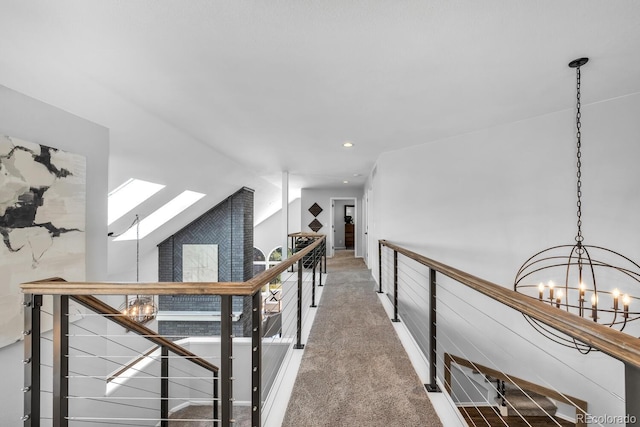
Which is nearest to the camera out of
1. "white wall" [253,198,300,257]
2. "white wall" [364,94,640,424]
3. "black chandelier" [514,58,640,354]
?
"black chandelier" [514,58,640,354]

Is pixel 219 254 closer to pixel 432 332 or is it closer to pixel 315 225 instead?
pixel 315 225

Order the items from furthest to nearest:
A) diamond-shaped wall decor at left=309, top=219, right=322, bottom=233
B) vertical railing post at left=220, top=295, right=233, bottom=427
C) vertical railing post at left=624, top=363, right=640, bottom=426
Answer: diamond-shaped wall decor at left=309, top=219, right=322, bottom=233
vertical railing post at left=220, top=295, right=233, bottom=427
vertical railing post at left=624, top=363, right=640, bottom=426

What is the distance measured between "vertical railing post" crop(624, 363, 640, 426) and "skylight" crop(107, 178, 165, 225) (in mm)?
4649

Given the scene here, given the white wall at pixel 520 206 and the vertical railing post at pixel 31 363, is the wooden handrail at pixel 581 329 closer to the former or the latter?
the white wall at pixel 520 206

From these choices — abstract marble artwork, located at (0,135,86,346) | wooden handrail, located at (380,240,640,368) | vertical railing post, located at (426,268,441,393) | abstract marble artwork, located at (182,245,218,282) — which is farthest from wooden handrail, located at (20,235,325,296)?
abstract marble artwork, located at (182,245,218,282)

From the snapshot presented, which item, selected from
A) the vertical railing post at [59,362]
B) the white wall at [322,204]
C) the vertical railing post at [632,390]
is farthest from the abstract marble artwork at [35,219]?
the white wall at [322,204]

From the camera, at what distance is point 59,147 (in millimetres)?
2240

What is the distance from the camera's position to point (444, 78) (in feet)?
7.20

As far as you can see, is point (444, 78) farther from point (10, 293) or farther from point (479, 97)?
point (10, 293)

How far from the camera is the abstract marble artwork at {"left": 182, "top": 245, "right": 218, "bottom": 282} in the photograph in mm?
6598

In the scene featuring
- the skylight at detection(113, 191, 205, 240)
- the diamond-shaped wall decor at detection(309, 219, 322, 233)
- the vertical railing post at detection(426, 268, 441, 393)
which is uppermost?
the skylight at detection(113, 191, 205, 240)

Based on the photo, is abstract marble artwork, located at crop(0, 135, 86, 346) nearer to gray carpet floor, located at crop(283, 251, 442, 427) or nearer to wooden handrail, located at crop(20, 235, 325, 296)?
wooden handrail, located at crop(20, 235, 325, 296)

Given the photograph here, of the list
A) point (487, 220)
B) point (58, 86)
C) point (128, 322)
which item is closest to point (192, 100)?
point (58, 86)

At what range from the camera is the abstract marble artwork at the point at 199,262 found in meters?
6.60
